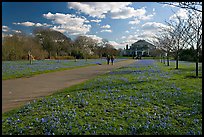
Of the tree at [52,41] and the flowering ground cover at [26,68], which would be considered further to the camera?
the tree at [52,41]

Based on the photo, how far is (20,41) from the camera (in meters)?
39.5

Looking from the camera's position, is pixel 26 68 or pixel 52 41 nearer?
pixel 26 68

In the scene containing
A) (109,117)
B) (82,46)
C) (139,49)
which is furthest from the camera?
(139,49)

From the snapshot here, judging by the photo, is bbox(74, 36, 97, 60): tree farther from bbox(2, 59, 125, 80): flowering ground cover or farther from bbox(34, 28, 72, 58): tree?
bbox(2, 59, 125, 80): flowering ground cover

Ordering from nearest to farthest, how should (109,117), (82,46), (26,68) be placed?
(109,117) → (26,68) → (82,46)

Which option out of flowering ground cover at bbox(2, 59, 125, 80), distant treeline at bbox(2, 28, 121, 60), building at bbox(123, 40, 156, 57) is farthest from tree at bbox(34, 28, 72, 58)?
building at bbox(123, 40, 156, 57)

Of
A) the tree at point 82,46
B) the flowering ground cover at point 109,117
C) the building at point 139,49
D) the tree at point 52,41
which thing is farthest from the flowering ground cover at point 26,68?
the building at point 139,49

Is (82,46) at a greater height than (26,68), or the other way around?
(82,46)

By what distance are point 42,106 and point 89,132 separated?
245cm

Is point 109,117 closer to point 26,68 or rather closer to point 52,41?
point 26,68

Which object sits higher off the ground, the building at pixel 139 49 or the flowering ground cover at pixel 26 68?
the building at pixel 139 49

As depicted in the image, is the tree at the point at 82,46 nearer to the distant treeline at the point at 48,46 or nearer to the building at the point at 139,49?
the distant treeline at the point at 48,46

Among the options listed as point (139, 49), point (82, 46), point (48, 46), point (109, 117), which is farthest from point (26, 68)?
point (139, 49)

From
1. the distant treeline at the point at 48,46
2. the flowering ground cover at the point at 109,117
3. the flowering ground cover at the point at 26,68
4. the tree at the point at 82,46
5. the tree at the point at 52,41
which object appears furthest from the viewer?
the tree at the point at 82,46
